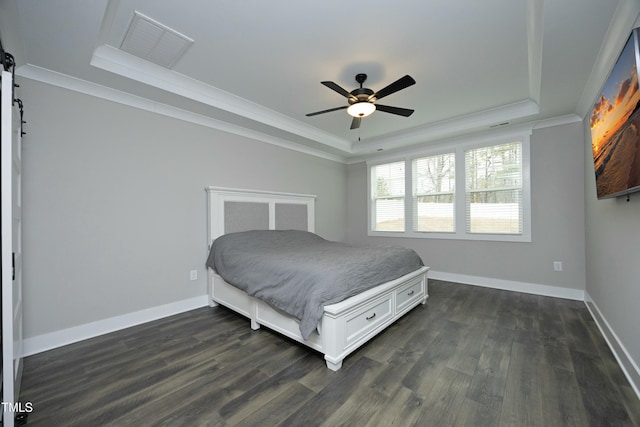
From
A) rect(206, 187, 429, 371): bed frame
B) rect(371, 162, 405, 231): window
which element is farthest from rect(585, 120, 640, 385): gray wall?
rect(371, 162, 405, 231): window

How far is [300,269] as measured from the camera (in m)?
2.17

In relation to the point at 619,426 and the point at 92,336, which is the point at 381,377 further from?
the point at 92,336

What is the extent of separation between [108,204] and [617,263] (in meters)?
4.55

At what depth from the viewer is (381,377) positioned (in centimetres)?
179

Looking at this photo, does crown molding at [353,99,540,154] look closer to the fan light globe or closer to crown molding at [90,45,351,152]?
crown molding at [90,45,351,152]

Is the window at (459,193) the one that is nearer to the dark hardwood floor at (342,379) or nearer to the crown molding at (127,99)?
the dark hardwood floor at (342,379)

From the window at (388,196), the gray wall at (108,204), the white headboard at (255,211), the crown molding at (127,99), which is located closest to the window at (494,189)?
the window at (388,196)

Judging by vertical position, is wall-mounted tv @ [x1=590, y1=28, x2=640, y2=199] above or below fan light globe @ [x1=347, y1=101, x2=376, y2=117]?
below

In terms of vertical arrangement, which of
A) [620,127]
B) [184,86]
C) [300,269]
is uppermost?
[184,86]

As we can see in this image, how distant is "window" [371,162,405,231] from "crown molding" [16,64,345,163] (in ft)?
7.22

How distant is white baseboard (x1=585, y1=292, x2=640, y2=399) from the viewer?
164 cm

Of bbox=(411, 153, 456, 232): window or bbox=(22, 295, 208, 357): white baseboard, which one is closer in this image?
bbox=(22, 295, 208, 357): white baseboard

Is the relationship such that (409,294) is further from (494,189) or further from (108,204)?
(108,204)

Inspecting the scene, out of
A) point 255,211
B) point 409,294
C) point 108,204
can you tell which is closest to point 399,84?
point 409,294
